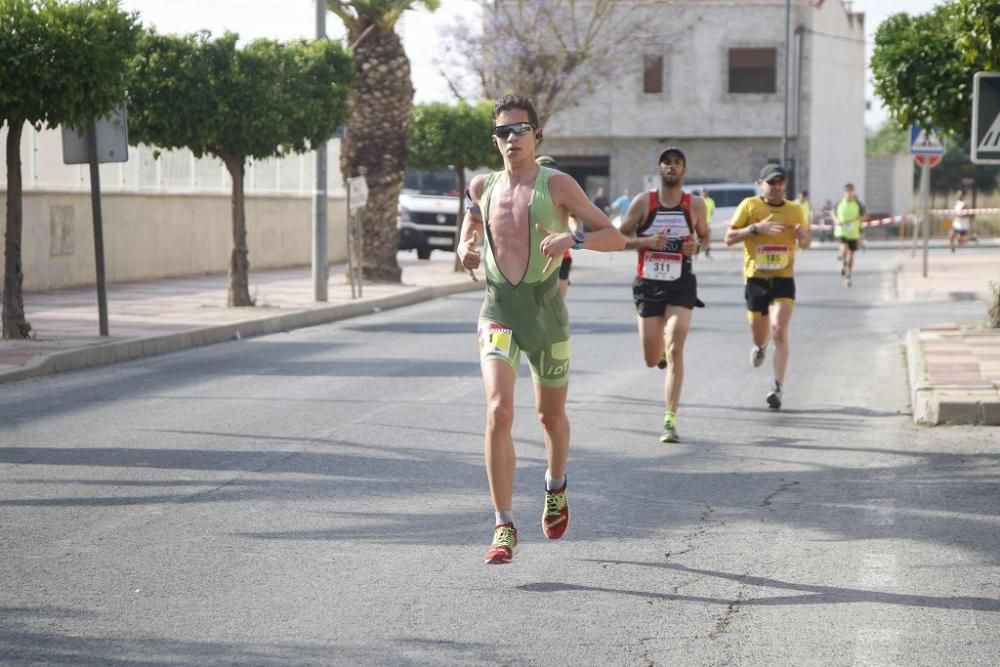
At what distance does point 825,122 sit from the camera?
5869 centimetres

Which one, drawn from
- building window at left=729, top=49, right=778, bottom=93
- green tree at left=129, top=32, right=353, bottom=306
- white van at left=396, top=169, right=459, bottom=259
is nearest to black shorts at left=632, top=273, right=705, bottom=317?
green tree at left=129, top=32, right=353, bottom=306

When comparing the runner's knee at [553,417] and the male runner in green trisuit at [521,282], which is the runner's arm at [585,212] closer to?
the male runner in green trisuit at [521,282]

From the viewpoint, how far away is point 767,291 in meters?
12.0

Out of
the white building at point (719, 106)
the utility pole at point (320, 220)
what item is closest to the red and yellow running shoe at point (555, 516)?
the utility pole at point (320, 220)

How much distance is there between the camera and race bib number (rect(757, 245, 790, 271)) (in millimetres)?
11883

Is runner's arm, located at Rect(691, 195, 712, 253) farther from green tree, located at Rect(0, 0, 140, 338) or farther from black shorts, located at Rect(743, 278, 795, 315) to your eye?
green tree, located at Rect(0, 0, 140, 338)

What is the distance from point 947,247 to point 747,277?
36795 mm

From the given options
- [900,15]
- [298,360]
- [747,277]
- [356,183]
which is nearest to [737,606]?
[747,277]

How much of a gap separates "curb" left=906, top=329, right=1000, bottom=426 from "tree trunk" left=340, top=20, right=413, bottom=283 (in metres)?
18.2

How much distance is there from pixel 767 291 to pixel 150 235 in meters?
19.6

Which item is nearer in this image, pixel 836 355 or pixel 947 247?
pixel 836 355

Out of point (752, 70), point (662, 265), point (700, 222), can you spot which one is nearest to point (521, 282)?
point (662, 265)

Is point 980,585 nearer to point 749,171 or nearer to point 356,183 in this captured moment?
point 356,183

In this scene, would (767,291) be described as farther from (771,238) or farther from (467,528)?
(467,528)
